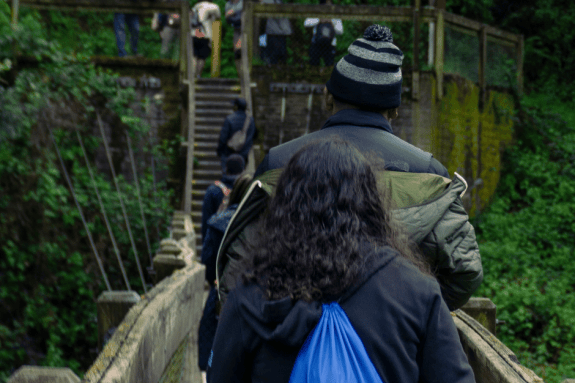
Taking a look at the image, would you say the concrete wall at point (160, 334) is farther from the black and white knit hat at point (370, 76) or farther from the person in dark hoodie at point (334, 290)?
the black and white knit hat at point (370, 76)

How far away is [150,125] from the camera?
11961 millimetres

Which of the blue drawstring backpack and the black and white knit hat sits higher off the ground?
the black and white knit hat

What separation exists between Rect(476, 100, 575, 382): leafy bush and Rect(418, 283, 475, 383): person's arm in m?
6.15

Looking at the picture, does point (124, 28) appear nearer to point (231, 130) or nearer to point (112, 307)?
point (231, 130)

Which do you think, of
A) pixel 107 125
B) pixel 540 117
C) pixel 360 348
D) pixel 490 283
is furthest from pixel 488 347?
pixel 540 117

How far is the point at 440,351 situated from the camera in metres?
1.37

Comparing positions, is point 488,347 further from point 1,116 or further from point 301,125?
point 301,125

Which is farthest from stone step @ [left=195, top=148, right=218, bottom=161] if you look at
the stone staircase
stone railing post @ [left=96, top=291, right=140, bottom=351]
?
stone railing post @ [left=96, top=291, right=140, bottom=351]

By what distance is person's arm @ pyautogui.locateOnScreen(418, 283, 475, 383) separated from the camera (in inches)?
53.5

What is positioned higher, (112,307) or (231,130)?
(231,130)

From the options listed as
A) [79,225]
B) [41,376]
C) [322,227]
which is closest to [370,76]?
[322,227]

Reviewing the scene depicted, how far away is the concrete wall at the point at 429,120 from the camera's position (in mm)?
11883

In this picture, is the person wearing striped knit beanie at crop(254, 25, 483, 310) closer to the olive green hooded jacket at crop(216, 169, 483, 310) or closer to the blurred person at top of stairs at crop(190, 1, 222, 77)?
the olive green hooded jacket at crop(216, 169, 483, 310)

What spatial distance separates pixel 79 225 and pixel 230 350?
9.54 m
